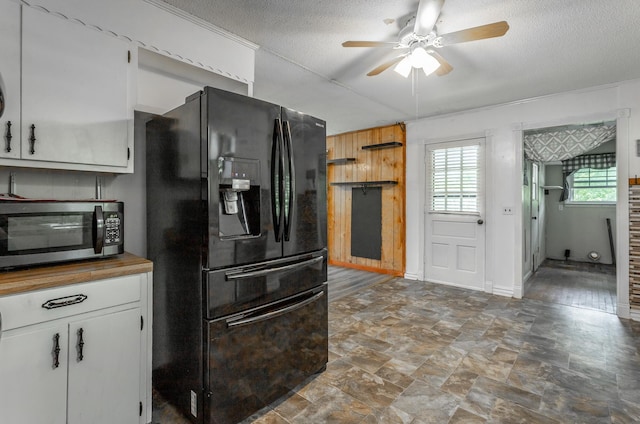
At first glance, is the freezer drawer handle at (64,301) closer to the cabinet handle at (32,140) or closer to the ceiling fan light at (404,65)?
the cabinet handle at (32,140)

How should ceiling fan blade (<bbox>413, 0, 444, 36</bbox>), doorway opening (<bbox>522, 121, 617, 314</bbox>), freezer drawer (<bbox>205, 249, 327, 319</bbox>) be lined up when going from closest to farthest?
freezer drawer (<bbox>205, 249, 327, 319</bbox>) < ceiling fan blade (<bbox>413, 0, 444, 36</bbox>) < doorway opening (<bbox>522, 121, 617, 314</bbox>)

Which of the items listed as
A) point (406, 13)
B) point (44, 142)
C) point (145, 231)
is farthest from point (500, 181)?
point (44, 142)

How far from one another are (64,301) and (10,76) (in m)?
1.07

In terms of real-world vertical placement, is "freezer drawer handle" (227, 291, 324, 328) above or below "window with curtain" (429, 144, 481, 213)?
below

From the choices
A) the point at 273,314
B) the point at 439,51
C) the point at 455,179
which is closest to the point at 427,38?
the point at 439,51

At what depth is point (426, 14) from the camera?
73.3 inches

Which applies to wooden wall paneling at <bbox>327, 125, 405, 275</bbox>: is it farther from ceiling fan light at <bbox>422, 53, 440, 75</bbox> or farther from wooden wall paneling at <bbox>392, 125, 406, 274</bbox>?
ceiling fan light at <bbox>422, 53, 440, 75</bbox>

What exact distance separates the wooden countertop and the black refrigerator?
0.25 metres

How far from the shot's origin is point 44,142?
154 centimetres


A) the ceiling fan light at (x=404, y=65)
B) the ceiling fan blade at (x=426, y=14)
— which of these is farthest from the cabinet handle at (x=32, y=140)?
the ceiling fan light at (x=404, y=65)

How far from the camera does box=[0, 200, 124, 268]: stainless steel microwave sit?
4.46 ft

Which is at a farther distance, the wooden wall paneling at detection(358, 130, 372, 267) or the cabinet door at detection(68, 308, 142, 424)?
the wooden wall paneling at detection(358, 130, 372, 267)

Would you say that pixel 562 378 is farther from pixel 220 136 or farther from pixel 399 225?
pixel 399 225

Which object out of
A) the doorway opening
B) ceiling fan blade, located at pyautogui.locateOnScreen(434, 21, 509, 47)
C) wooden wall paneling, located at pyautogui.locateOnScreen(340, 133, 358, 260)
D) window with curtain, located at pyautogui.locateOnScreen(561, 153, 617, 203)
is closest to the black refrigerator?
ceiling fan blade, located at pyautogui.locateOnScreen(434, 21, 509, 47)
